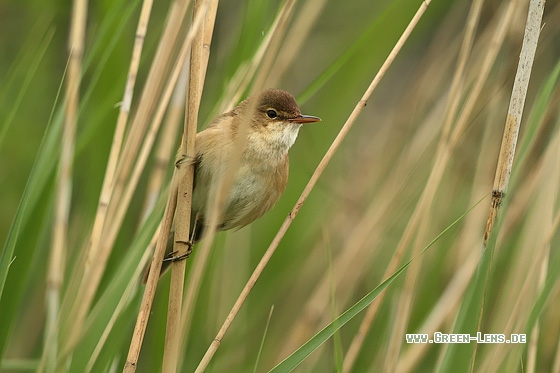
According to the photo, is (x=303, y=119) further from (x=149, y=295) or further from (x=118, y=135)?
(x=149, y=295)

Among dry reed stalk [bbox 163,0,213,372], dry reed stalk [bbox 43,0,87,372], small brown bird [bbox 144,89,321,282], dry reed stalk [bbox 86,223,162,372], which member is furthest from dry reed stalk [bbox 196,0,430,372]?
small brown bird [bbox 144,89,321,282]

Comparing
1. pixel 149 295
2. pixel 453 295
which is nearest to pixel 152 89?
pixel 149 295

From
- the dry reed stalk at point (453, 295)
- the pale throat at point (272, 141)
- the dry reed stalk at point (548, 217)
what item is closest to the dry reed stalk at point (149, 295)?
the pale throat at point (272, 141)

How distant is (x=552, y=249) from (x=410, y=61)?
7.75 feet

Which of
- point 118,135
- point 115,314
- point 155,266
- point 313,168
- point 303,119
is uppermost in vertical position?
point 303,119

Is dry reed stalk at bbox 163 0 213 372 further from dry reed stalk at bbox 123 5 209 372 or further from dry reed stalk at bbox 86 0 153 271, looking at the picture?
dry reed stalk at bbox 86 0 153 271

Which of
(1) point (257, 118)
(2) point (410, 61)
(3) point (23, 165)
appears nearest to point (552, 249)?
(1) point (257, 118)

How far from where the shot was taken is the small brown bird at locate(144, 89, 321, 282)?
2.54 meters

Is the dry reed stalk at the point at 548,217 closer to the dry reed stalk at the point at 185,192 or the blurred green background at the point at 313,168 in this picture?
the blurred green background at the point at 313,168

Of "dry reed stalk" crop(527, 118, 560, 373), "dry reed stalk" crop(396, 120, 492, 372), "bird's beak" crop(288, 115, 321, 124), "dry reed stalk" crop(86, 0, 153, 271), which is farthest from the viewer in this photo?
"bird's beak" crop(288, 115, 321, 124)

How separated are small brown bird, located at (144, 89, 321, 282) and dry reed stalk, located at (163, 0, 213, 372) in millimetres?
513

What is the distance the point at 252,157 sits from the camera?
2.62 m

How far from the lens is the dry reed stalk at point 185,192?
1823 millimetres

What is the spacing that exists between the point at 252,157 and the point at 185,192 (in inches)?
26.9
